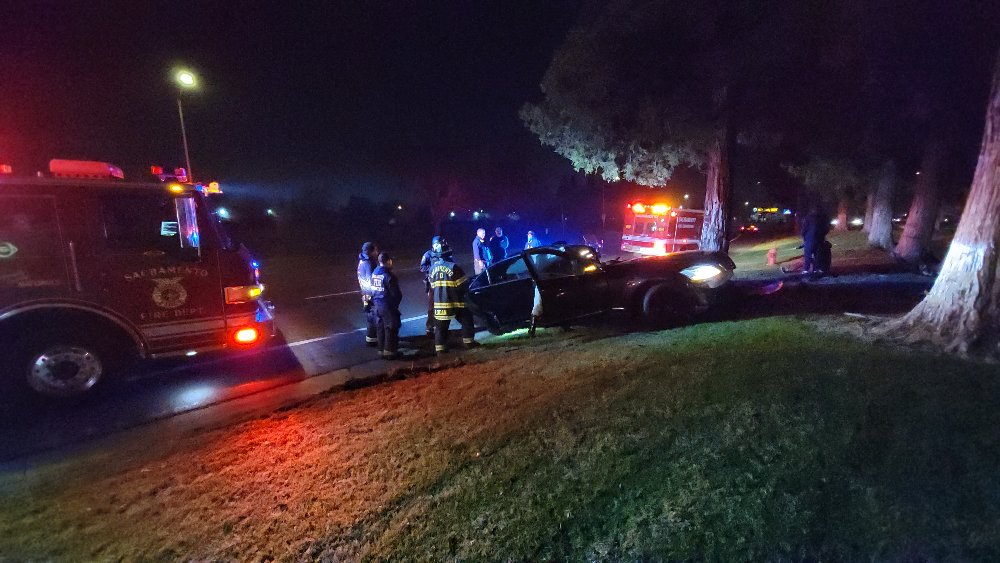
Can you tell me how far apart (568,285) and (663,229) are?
12581 millimetres

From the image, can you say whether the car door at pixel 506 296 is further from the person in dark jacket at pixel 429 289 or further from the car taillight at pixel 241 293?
the car taillight at pixel 241 293

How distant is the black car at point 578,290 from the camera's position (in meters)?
7.91

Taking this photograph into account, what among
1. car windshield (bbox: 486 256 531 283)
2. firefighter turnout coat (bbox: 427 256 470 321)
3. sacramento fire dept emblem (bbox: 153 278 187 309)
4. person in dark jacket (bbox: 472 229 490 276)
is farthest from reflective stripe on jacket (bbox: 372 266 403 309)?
person in dark jacket (bbox: 472 229 490 276)

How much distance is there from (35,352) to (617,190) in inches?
2003

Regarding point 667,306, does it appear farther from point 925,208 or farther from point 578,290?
point 925,208

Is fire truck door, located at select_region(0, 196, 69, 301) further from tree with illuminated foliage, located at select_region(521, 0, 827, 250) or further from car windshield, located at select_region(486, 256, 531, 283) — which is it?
tree with illuminated foliage, located at select_region(521, 0, 827, 250)

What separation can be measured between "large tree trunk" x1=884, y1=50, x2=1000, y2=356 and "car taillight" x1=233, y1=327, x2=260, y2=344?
21.9ft

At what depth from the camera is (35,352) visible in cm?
527

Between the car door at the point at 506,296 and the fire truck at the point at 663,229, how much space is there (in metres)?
11.9

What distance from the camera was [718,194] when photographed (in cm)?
1280

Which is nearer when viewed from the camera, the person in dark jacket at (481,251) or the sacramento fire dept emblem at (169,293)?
the sacramento fire dept emblem at (169,293)

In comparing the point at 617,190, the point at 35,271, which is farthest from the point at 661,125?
the point at 617,190

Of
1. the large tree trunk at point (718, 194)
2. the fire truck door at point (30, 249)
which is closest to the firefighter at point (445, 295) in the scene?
the fire truck door at point (30, 249)

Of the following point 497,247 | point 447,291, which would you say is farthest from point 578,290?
point 497,247
